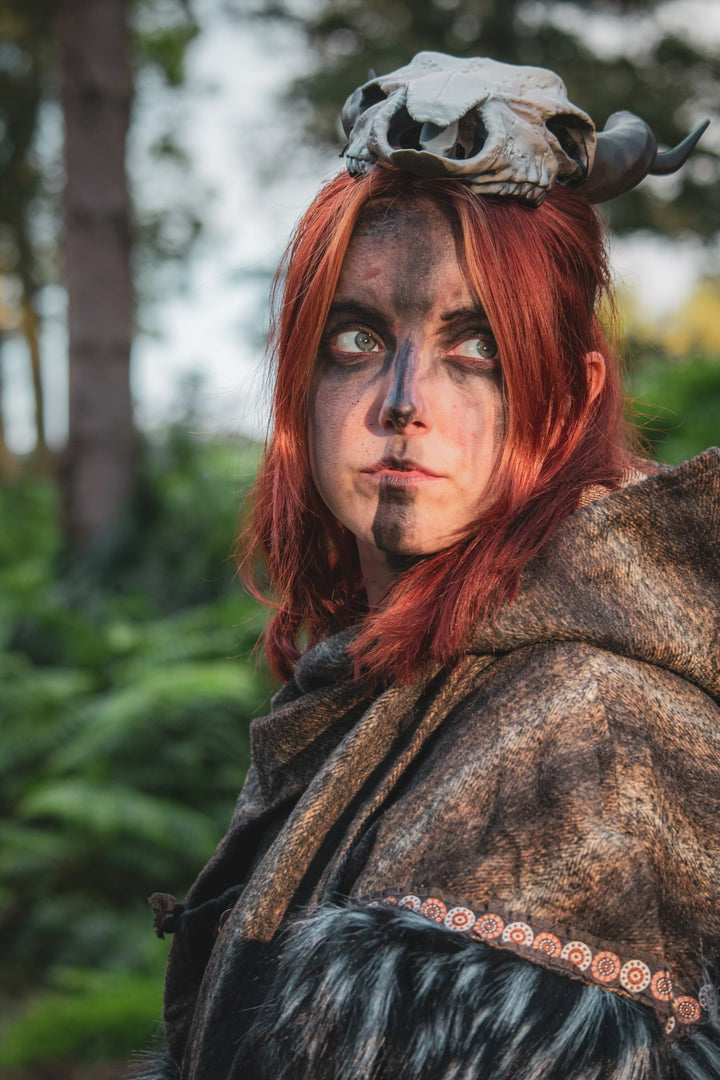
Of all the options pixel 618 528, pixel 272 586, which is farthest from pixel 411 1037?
pixel 272 586

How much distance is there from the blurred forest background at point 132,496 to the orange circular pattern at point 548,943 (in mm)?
1099

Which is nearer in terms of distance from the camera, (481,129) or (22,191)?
(481,129)

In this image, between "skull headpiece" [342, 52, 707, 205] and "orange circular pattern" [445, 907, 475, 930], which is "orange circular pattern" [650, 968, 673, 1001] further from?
"skull headpiece" [342, 52, 707, 205]

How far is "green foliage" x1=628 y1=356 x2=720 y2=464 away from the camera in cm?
497

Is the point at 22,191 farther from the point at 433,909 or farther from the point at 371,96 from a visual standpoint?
the point at 433,909

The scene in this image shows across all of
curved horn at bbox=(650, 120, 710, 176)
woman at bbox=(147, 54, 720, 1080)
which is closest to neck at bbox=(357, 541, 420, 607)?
woman at bbox=(147, 54, 720, 1080)

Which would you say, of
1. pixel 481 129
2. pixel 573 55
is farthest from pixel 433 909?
pixel 573 55

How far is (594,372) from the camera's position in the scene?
1593 millimetres

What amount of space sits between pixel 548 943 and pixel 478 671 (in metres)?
0.37

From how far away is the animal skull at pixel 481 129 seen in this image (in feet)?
4.65

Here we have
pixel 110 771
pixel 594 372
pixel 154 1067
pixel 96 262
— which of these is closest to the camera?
pixel 594 372

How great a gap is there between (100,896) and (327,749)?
383 centimetres

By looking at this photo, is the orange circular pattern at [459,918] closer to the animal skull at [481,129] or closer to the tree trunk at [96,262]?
the animal skull at [481,129]

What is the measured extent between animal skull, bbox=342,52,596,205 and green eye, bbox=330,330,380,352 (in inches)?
9.2
